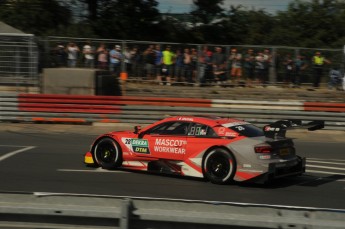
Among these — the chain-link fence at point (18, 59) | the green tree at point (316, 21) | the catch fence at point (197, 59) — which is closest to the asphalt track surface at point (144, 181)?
the chain-link fence at point (18, 59)

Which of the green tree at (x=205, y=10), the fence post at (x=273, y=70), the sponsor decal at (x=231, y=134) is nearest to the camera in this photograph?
the sponsor decal at (x=231, y=134)

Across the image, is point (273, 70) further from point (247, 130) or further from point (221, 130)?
point (221, 130)

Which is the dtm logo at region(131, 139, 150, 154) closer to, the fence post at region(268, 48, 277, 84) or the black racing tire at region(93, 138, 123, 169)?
the black racing tire at region(93, 138, 123, 169)

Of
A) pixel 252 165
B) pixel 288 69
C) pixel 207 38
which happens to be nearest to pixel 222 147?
pixel 252 165

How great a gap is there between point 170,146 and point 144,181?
0.78 meters

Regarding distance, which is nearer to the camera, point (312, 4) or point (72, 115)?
point (72, 115)

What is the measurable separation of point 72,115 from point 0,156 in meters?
6.40

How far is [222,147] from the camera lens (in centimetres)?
873

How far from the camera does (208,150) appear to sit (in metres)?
8.86

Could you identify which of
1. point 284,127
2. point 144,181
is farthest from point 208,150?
point 284,127

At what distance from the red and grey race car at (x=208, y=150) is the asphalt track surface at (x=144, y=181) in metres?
0.21

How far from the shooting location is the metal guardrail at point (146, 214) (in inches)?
142

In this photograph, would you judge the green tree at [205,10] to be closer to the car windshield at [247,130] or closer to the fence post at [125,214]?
the car windshield at [247,130]

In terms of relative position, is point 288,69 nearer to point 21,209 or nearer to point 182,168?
point 182,168
